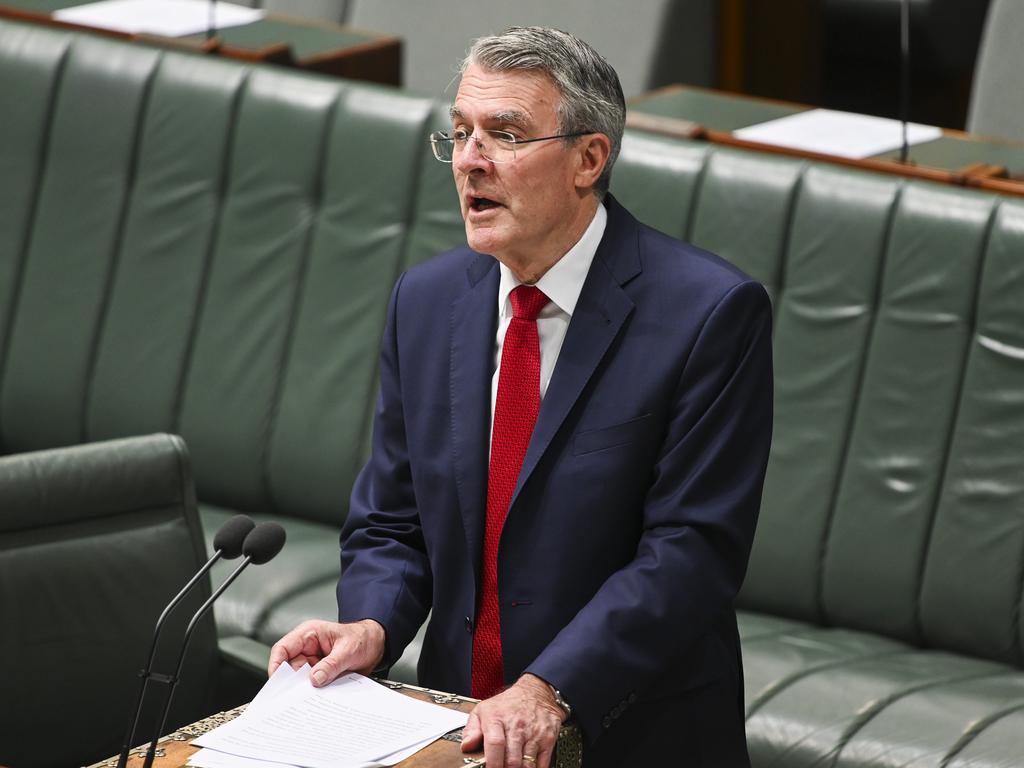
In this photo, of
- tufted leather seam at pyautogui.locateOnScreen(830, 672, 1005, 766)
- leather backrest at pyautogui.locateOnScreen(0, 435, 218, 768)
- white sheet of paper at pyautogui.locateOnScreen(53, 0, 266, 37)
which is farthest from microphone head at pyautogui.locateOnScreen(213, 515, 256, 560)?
white sheet of paper at pyautogui.locateOnScreen(53, 0, 266, 37)

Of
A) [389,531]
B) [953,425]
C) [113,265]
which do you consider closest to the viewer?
[389,531]

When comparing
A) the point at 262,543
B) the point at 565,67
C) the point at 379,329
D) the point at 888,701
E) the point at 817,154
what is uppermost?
the point at 565,67

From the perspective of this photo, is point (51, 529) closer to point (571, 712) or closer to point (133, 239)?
point (571, 712)

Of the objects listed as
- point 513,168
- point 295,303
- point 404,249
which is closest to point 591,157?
point 513,168

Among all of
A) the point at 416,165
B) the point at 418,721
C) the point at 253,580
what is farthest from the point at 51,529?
the point at 416,165

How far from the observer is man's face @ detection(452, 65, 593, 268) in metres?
1.84

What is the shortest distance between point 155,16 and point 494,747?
108 inches

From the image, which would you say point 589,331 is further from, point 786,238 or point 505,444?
point 786,238

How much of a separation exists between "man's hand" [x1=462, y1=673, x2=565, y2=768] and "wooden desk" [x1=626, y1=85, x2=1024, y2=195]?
1.67m

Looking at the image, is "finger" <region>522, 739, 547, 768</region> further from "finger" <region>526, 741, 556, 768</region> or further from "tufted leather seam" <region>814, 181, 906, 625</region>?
"tufted leather seam" <region>814, 181, 906, 625</region>

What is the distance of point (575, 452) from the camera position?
1872 mm

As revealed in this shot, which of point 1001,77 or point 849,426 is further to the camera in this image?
point 1001,77

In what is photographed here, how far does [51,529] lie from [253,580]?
74 centimetres

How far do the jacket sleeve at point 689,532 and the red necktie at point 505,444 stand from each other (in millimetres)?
139
